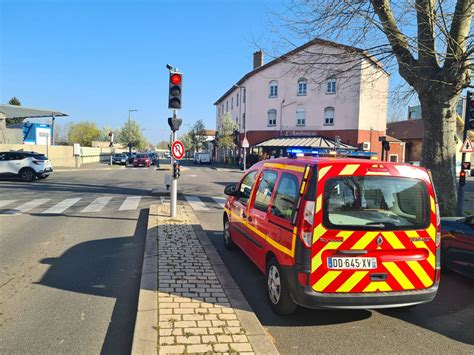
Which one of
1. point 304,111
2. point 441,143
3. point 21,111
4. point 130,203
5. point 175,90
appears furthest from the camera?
point 304,111

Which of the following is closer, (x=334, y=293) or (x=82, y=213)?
(x=334, y=293)

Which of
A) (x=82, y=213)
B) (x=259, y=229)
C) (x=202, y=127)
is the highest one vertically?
(x=202, y=127)

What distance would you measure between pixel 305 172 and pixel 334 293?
1199mm

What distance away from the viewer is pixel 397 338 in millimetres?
3648

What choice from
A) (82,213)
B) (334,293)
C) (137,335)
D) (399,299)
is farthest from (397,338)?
(82,213)

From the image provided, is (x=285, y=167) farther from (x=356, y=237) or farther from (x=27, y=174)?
(x=27, y=174)

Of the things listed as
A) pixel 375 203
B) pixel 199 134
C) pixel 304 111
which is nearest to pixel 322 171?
pixel 375 203

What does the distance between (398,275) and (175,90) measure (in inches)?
274

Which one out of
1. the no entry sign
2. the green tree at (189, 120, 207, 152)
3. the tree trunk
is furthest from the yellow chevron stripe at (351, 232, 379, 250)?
the green tree at (189, 120, 207, 152)

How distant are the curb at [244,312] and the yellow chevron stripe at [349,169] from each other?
66.4 inches

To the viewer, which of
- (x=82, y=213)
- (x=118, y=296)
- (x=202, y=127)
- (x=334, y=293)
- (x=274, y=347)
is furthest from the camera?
(x=202, y=127)

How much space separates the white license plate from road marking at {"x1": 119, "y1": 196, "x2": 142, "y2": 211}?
29.3 feet

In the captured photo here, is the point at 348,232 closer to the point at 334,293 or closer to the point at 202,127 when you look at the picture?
the point at 334,293

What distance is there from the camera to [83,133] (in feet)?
282
